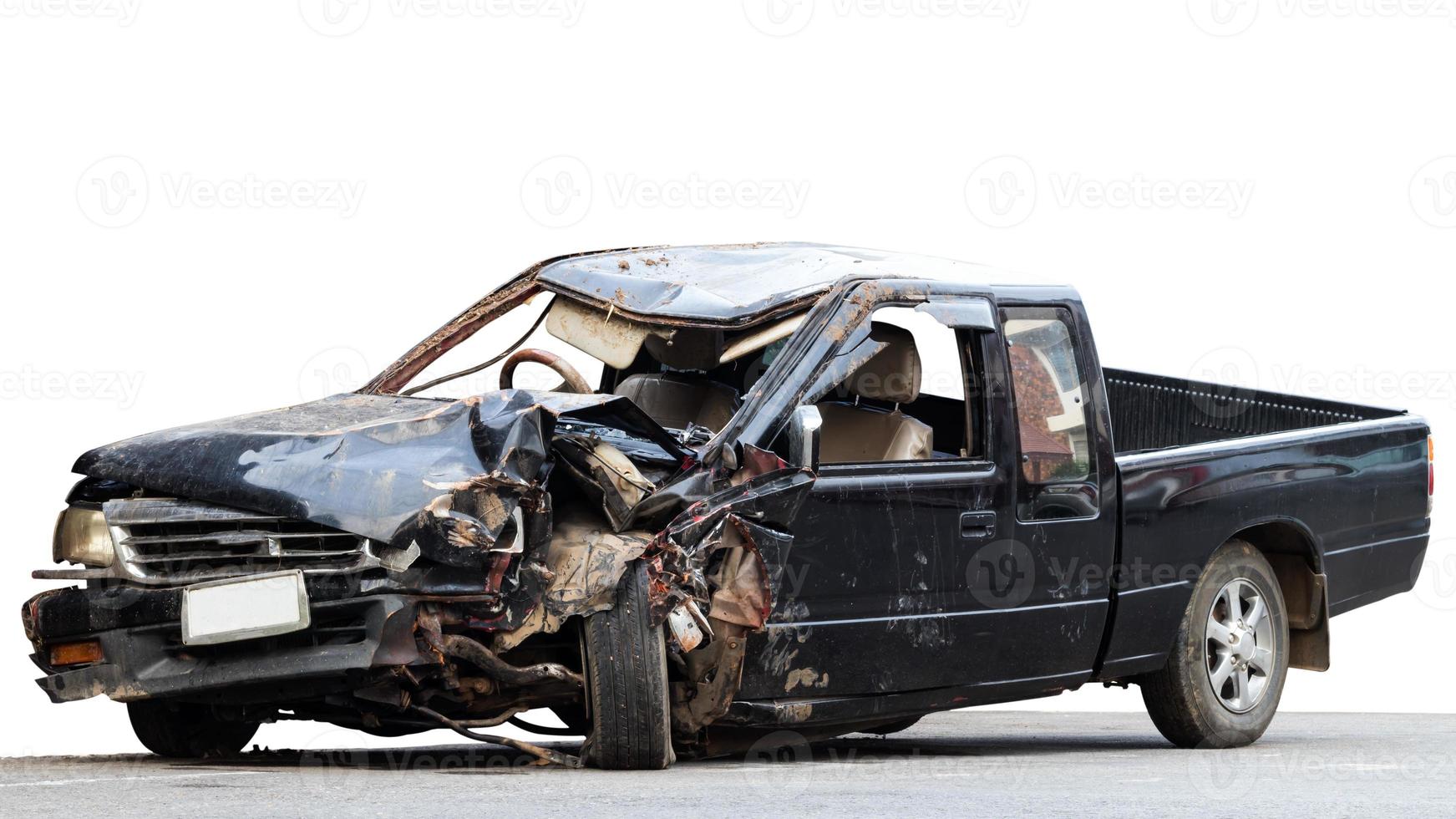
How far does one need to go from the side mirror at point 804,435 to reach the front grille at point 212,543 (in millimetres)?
1750

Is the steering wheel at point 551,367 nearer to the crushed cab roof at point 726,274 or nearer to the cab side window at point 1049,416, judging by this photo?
the crushed cab roof at point 726,274

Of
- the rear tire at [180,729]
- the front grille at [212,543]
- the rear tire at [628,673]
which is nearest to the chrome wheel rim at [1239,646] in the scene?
the rear tire at [628,673]

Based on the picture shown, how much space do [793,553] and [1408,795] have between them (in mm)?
2639

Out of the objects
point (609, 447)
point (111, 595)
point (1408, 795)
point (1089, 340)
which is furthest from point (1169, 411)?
point (111, 595)

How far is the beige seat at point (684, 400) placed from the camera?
368 inches

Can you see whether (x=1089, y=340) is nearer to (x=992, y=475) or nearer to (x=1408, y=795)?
(x=992, y=475)

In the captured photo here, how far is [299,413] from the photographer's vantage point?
8062 millimetres

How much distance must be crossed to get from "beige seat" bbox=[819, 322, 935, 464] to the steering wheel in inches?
45.8

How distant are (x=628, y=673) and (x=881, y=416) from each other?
2.30m

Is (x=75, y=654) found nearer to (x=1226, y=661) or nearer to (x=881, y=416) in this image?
(x=881, y=416)

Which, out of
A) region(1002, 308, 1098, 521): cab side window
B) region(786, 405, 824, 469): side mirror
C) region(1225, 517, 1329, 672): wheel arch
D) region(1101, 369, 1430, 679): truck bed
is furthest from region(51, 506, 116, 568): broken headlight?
region(1225, 517, 1329, 672): wheel arch

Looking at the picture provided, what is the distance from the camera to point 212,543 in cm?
721

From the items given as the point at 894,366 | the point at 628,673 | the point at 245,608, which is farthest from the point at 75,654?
the point at 894,366

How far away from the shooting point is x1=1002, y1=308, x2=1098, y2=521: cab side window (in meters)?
8.69
